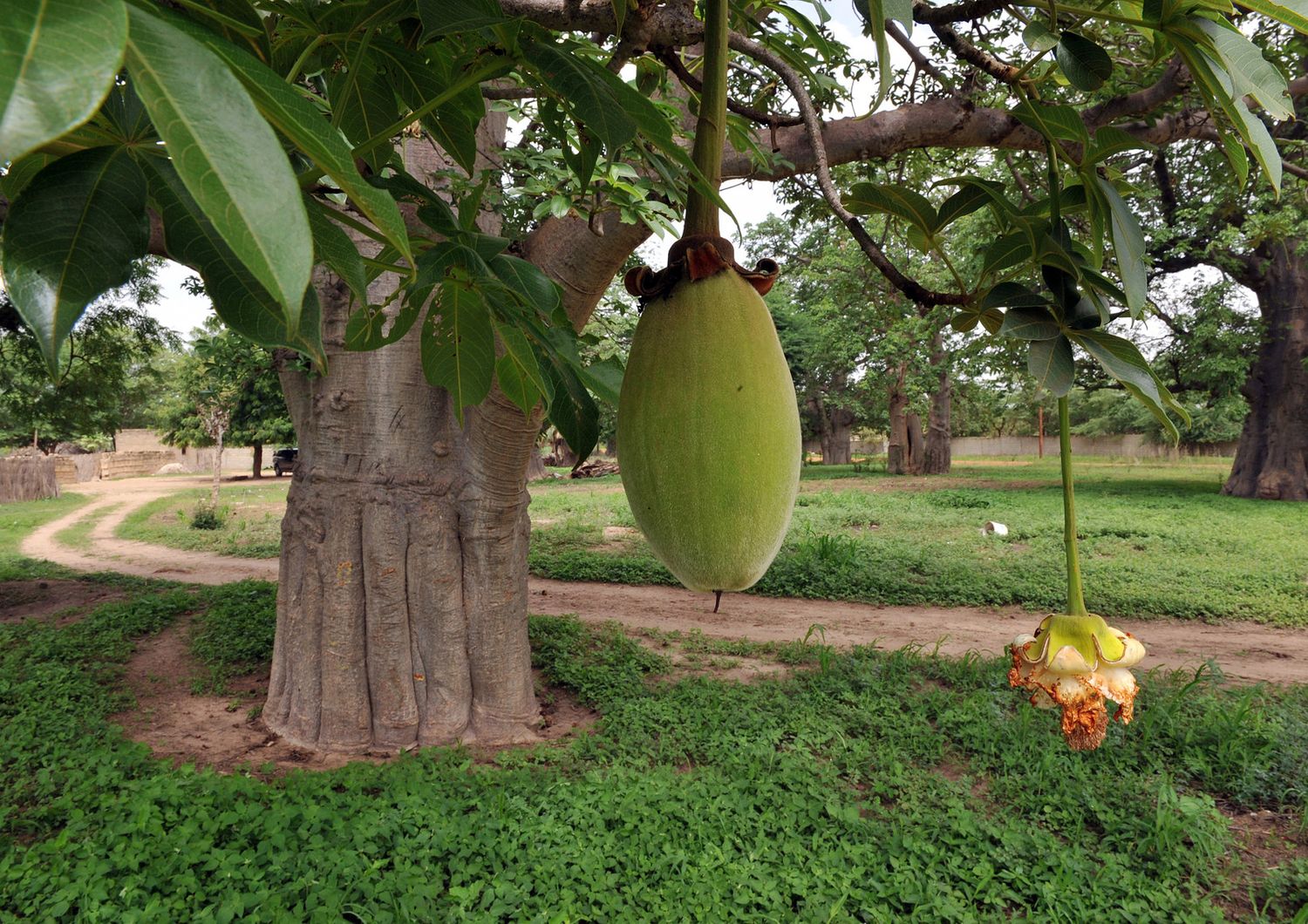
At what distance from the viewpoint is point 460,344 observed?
0.82 metres

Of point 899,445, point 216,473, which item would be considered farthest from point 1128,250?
point 899,445

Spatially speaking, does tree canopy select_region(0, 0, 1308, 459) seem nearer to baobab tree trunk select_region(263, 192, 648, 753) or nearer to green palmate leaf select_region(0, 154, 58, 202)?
green palmate leaf select_region(0, 154, 58, 202)

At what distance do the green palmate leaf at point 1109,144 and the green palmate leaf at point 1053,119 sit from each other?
2cm

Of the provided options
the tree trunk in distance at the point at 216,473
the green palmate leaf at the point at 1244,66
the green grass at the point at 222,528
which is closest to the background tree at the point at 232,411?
the tree trunk in distance at the point at 216,473

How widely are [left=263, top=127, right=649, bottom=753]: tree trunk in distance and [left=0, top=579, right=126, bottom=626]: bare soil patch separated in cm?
276

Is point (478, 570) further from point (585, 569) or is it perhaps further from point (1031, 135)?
point (585, 569)

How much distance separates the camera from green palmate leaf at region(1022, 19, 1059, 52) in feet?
2.23

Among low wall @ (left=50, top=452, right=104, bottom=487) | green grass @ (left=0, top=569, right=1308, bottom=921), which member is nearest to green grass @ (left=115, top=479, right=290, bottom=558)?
green grass @ (left=0, top=569, right=1308, bottom=921)

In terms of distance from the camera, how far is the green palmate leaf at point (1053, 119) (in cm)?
69

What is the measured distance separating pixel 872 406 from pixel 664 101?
1729 centimetres

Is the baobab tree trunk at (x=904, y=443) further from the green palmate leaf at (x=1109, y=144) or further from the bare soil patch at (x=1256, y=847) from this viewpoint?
the green palmate leaf at (x=1109, y=144)

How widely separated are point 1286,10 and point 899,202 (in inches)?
13.3

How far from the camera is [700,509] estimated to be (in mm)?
523

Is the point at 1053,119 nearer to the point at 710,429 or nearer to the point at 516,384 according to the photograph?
the point at 710,429
